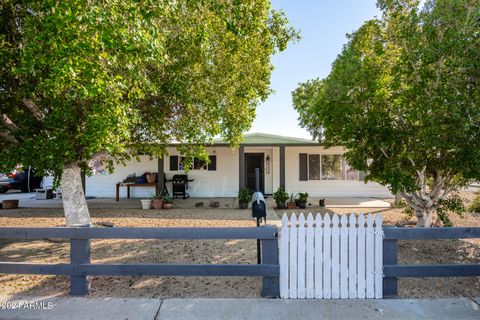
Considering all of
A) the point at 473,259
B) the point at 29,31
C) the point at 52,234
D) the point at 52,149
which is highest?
the point at 29,31

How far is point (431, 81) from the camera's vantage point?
15.4 feet

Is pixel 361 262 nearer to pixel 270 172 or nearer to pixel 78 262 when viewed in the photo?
pixel 78 262

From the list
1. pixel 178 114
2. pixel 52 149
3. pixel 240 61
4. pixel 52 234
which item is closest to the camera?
pixel 52 234

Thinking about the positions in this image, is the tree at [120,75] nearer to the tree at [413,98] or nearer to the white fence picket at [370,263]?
the tree at [413,98]

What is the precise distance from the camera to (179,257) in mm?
5184

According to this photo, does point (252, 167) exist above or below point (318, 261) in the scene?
above

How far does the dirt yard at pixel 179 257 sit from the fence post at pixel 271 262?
248mm

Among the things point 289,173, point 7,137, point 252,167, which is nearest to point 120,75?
point 7,137

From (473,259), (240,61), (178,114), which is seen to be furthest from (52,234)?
(473,259)

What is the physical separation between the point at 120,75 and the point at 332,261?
4.20m

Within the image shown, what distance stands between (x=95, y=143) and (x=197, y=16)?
Result: 10.8 feet

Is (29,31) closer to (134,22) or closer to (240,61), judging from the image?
(134,22)

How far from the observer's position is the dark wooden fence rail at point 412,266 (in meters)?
3.40

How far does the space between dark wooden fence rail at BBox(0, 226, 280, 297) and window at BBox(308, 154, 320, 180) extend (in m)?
11.5
